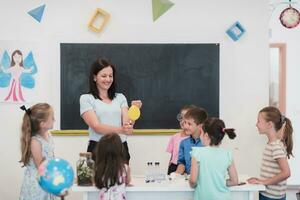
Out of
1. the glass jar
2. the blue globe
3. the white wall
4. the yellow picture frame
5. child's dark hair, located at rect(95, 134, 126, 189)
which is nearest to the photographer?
the blue globe

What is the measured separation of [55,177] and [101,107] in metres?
1.19

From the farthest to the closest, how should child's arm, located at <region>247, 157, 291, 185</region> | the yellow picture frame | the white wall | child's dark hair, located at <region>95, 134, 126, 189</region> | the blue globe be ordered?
the white wall → the yellow picture frame → child's arm, located at <region>247, 157, 291, 185</region> → child's dark hair, located at <region>95, 134, 126, 189</region> → the blue globe

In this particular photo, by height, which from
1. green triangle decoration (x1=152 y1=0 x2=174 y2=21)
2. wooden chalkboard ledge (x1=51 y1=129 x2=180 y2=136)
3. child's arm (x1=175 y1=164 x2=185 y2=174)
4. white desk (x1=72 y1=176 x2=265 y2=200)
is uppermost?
green triangle decoration (x1=152 y1=0 x2=174 y2=21)

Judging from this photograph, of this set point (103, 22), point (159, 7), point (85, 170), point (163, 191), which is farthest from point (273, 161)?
point (103, 22)

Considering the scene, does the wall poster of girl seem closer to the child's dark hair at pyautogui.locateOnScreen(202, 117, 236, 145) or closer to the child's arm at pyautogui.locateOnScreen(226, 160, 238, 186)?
the child's dark hair at pyautogui.locateOnScreen(202, 117, 236, 145)

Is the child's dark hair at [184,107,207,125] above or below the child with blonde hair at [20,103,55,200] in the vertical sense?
above

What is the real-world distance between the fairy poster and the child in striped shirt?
2.10m

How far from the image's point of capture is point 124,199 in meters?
2.54

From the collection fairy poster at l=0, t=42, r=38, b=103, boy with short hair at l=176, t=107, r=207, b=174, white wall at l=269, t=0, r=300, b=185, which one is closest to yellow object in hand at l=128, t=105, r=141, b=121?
boy with short hair at l=176, t=107, r=207, b=174

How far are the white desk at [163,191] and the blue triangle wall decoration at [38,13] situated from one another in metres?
1.94

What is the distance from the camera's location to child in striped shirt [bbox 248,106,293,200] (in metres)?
2.80

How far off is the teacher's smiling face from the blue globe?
115 cm

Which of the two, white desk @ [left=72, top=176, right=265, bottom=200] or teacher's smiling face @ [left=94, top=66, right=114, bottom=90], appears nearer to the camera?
white desk @ [left=72, top=176, right=265, bottom=200]

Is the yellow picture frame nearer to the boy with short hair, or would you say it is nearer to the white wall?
the boy with short hair
